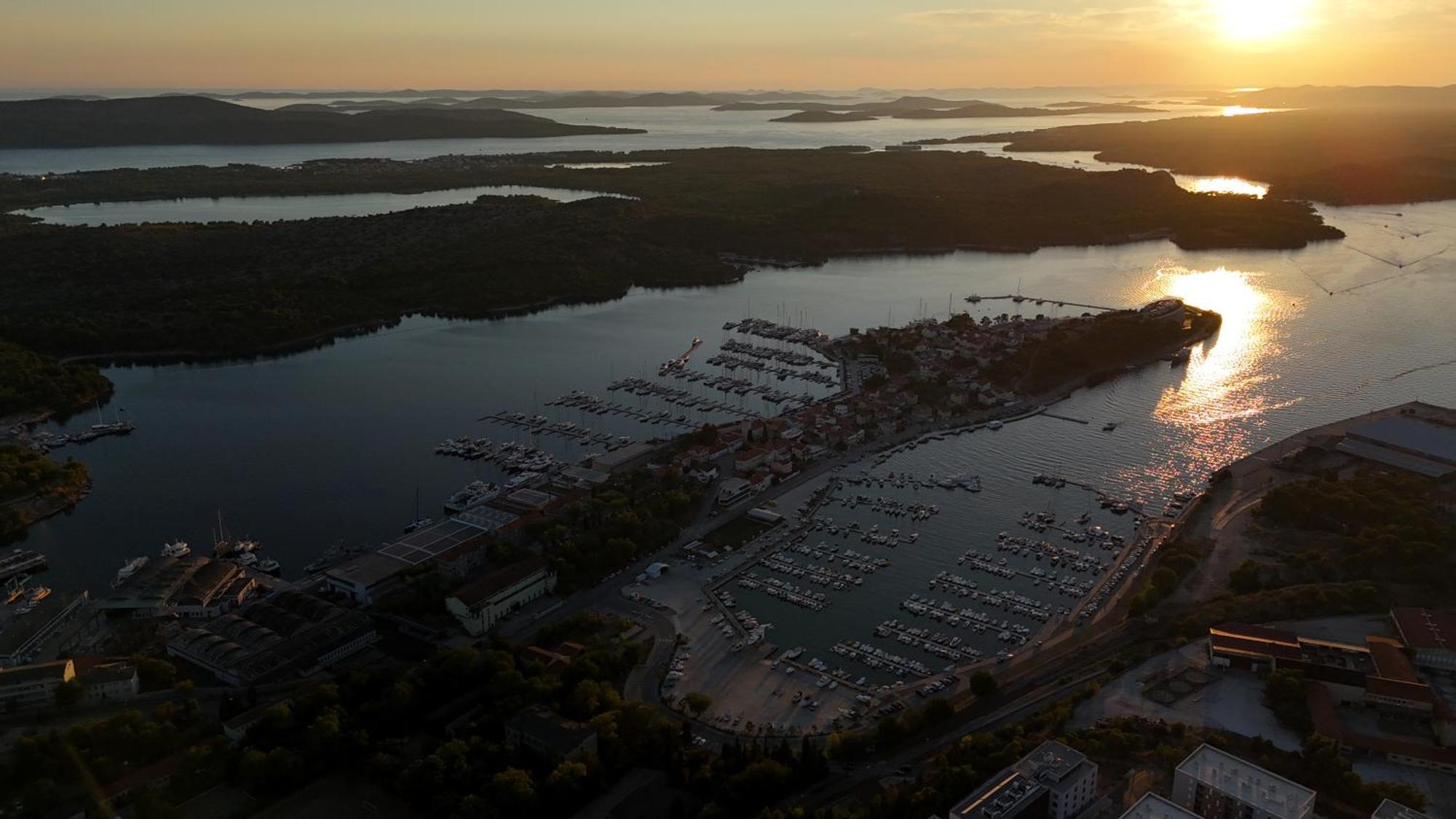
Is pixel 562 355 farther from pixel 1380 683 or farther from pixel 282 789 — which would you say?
pixel 1380 683

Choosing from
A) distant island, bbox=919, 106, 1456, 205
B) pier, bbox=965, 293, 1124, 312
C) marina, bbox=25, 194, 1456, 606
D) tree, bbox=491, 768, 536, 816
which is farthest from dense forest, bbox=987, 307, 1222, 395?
distant island, bbox=919, 106, 1456, 205

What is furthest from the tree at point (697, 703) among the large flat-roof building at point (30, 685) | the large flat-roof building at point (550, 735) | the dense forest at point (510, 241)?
the dense forest at point (510, 241)

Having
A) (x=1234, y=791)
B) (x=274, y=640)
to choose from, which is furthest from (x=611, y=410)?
(x=1234, y=791)

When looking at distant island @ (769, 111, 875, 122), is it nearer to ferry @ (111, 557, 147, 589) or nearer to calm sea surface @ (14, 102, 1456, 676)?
calm sea surface @ (14, 102, 1456, 676)

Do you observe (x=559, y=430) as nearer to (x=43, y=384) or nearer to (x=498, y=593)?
(x=498, y=593)

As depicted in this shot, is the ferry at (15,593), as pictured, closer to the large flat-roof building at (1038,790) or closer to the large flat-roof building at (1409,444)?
the large flat-roof building at (1038,790)

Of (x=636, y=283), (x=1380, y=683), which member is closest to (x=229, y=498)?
(x=1380, y=683)

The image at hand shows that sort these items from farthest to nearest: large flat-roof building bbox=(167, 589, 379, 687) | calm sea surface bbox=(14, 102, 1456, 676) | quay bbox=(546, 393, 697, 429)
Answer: quay bbox=(546, 393, 697, 429), calm sea surface bbox=(14, 102, 1456, 676), large flat-roof building bbox=(167, 589, 379, 687)
